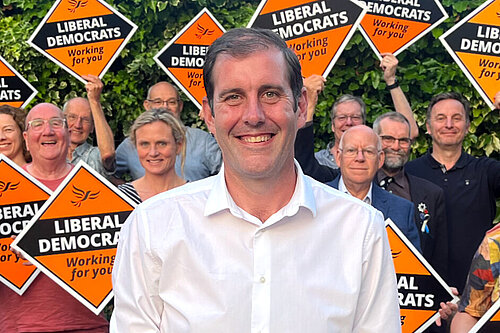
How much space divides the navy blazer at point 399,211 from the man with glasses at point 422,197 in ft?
0.96

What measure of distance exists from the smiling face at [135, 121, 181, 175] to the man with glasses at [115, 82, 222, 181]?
723mm

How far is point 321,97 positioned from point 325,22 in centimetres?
153

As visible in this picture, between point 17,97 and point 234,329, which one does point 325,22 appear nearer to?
point 17,97

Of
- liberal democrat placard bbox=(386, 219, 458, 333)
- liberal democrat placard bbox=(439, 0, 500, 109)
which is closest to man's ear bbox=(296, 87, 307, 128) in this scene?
liberal democrat placard bbox=(386, 219, 458, 333)

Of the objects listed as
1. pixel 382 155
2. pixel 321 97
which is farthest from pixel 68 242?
pixel 321 97

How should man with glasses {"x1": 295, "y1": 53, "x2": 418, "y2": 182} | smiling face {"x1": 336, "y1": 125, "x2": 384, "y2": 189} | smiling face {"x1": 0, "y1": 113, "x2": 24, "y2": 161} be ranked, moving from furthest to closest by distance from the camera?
smiling face {"x1": 0, "y1": 113, "x2": 24, "y2": 161} → man with glasses {"x1": 295, "y1": 53, "x2": 418, "y2": 182} → smiling face {"x1": 336, "y1": 125, "x2": 384, "y2": 189}

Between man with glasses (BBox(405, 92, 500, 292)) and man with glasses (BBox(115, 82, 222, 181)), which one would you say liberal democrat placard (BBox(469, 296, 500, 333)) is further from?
man with glasses (BBox(115, 82, 222, 181))

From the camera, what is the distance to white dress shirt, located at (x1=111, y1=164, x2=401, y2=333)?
216 centimetres

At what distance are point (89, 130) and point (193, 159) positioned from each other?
3.01 feet

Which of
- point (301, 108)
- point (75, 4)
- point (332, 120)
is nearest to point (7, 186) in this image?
point (75, 4)

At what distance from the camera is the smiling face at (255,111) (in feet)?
7.15

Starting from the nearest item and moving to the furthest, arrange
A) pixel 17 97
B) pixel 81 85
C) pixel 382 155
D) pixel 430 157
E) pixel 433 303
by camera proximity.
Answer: pixel 433 303 → pixel 382 155 → pixel 430 157 → pixel 17 97 → pixel 81 85

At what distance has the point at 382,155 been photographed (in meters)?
5.43

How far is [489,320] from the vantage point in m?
3.44
